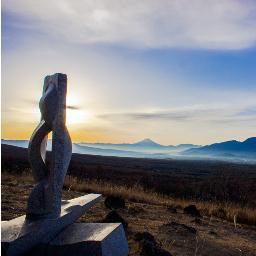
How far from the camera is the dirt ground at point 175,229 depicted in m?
6.88

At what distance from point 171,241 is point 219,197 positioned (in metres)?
13.0

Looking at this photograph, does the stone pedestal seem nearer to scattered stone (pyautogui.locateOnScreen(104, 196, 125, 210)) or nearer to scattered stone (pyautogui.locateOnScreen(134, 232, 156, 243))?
scattered stone (pyautogui.locateOnScreen(134, 232, 156, 243))

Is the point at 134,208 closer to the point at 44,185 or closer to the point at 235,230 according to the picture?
the point at 235,230

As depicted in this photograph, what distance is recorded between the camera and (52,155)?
215 inches

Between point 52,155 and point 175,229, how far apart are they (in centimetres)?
334

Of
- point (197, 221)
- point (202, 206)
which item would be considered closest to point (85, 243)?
point (197, 221)

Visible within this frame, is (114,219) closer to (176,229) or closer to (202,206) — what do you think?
(176,229)

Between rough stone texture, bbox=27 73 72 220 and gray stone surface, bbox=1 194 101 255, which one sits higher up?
rough stone texture, bbox=27 73 72 220

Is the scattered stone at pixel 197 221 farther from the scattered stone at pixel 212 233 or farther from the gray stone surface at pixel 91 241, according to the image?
the gray stone surface at pixel 91 241

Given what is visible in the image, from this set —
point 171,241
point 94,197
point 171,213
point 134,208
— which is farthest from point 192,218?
point 94,197

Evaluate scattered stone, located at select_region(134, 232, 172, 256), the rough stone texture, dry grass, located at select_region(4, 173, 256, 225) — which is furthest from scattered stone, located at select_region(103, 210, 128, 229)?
dry grass, located at select_region(4, 173, 256, 225)

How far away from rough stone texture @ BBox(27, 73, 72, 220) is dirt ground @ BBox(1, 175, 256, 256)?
1497mm

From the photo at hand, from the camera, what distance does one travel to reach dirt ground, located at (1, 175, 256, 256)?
6.88 meters

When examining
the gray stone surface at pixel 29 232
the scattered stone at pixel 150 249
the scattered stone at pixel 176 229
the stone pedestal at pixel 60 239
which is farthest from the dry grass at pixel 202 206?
the gray stone surface at pixel 29 232
